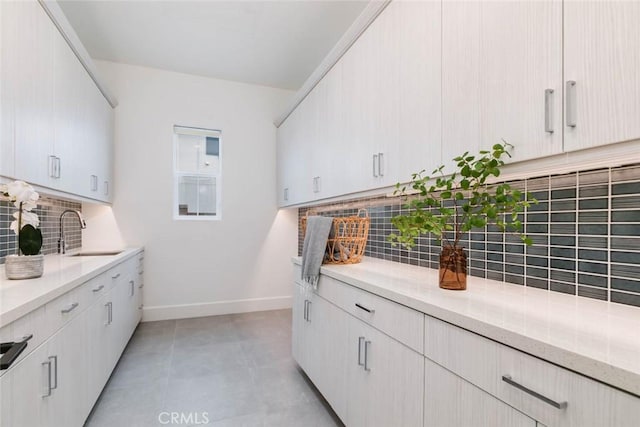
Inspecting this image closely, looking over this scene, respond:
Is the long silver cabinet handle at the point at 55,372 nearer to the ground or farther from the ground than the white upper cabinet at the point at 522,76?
nearer to the ground

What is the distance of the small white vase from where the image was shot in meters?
1.50

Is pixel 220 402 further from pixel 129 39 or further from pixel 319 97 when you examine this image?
pixel 129 39

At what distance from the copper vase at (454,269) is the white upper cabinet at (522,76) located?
0.42 meters

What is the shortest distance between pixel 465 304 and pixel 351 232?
1.37 metres

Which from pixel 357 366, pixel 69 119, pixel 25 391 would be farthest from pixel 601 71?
pixel 69 119

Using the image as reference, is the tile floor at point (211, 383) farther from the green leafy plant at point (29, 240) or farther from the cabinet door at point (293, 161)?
the cabinet door at point (293, 161)

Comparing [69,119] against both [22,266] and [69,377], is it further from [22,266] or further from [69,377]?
[69,377]

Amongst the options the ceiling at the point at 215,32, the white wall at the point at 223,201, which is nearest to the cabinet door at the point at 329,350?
the white wall at the point at 223,201

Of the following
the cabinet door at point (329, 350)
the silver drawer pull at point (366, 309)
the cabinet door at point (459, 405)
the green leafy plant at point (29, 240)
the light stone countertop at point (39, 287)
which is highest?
the green leafy plant at point (29, 240)

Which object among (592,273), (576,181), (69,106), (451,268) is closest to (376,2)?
(576,181)

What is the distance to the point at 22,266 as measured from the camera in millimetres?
1523

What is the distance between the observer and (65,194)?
221 cm

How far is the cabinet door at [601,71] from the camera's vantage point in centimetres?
82

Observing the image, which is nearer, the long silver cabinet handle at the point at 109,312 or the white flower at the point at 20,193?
the white flower at the point at 20,193
